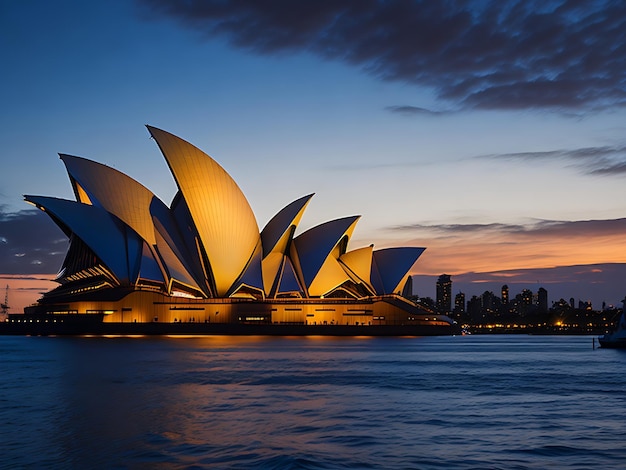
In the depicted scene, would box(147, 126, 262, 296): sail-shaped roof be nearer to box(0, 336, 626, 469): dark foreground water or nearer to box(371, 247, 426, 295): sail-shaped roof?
box(371, 247, 426, 295): sail-shaped roof

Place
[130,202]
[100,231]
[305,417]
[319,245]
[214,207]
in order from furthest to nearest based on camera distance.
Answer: [319,245]
[100,231]
[130,202]
[214,207]
[305,417]

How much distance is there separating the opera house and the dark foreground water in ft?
98.7

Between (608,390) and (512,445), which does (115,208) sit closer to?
(608,390)

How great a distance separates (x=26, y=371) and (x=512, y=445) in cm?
2605

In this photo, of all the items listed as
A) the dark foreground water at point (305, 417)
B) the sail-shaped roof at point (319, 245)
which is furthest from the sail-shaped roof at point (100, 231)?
the dark foreground water at point (305, 417)

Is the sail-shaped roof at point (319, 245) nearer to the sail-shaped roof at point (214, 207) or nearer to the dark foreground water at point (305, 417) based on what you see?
the sail-shaped roof at point (214, 207)

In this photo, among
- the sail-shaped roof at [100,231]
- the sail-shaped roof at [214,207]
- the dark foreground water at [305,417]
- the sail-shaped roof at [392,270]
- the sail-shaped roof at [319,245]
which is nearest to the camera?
the dark foreground water at [305,417]

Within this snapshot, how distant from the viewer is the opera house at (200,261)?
222ft

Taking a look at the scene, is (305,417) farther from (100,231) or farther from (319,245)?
(319,245)

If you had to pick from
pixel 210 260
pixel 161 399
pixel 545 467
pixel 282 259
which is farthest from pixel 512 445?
pixel 282 259

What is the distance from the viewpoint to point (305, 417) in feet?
72.1

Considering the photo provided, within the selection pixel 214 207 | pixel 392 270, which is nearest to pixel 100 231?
pixel 214 207

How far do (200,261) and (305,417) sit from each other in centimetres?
5291

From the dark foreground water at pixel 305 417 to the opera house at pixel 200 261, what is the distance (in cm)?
3009
